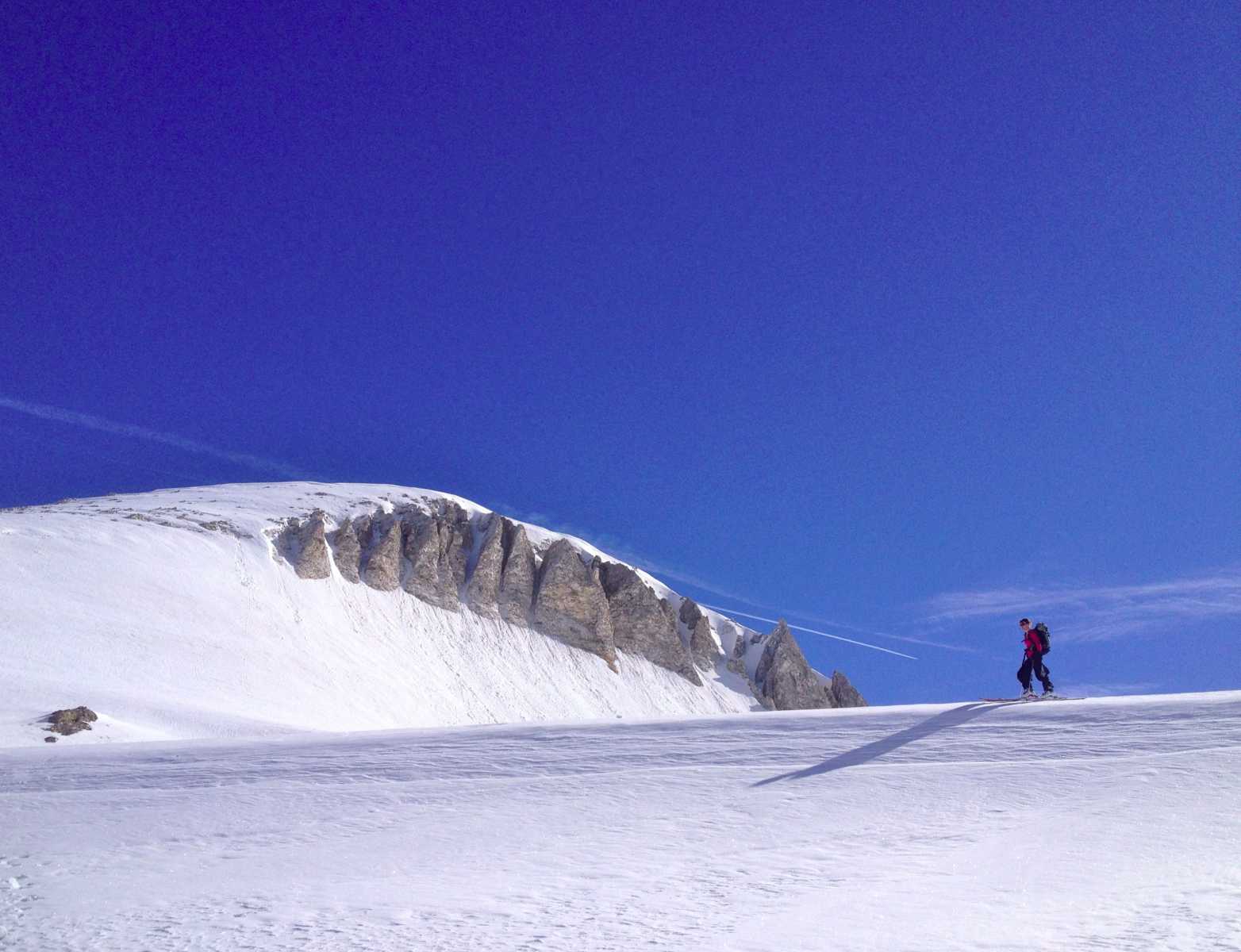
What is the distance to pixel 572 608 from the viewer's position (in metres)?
50.9

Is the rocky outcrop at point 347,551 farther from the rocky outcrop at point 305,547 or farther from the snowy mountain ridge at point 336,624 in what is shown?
the rocky outcrop at point 305,547

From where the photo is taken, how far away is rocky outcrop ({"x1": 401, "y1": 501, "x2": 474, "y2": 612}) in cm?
4728

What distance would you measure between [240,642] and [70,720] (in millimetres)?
11619

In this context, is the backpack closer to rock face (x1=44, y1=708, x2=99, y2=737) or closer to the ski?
the ski

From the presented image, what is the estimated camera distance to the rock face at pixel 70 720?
70.2ft

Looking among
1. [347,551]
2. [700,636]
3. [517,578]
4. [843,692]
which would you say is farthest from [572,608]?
[843,692]

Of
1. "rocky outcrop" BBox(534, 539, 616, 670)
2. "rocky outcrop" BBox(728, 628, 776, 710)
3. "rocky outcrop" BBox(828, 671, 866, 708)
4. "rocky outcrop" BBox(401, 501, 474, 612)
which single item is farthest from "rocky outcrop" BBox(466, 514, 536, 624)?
"rocky outcrop" BBox(828, 671, 866, 708)

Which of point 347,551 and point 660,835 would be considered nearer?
point 660,835

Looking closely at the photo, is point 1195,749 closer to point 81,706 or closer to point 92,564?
point 81,706

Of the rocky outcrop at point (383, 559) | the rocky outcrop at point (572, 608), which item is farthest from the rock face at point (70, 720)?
the rocky outcrop at point (572, 608)

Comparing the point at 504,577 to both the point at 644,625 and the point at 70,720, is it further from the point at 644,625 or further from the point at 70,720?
the point at 70,720

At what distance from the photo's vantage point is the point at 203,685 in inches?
1121

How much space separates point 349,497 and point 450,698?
15.7m

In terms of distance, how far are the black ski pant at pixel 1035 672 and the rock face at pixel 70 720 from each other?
20.0 meters
